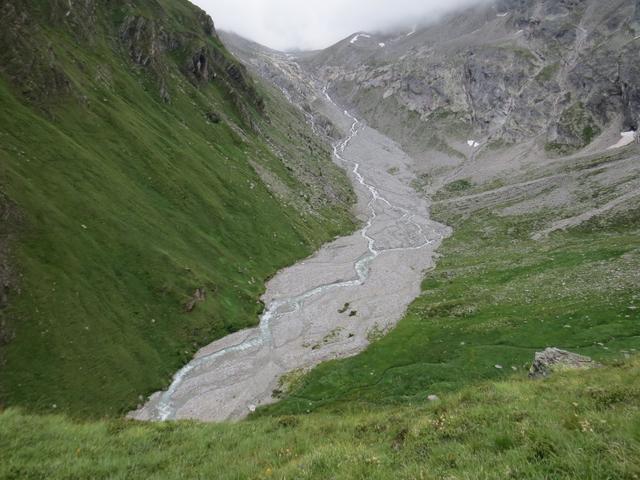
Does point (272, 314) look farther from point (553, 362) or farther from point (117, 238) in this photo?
point (553, 362)

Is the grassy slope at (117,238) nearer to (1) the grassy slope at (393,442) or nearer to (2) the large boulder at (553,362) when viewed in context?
(1) the grassy slope at (393,442)

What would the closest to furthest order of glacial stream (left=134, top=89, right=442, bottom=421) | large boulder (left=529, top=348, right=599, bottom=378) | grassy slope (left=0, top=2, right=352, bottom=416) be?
large boulder (left=529, top=348, right=599, bottom=378)
grassy slope (left=0, top=2, right=352, bottom=416)
glacial stream (left=134, top=89, right=442, bottom=421)

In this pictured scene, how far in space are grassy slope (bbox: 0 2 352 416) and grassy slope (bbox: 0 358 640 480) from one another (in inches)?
1134

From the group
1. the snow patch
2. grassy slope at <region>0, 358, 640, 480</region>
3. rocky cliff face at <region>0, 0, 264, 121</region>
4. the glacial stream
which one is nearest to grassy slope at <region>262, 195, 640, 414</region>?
the glacial stream

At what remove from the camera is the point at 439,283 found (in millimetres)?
79625

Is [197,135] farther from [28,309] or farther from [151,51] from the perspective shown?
[28,309]

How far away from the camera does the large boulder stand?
911 inches

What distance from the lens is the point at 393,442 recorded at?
12398 millimetres

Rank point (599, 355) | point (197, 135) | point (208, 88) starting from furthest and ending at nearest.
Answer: point (208, 88), point (197, 135), point (599, 355)

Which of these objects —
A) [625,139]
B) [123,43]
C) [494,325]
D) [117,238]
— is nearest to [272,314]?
[117,238]

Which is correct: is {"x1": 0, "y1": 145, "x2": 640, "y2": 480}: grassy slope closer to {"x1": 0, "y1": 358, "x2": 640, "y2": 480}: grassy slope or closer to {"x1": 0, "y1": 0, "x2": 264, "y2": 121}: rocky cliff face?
{"x1": 0, "y1": 358, "x2": 640, "y2": 480}: grassy slope

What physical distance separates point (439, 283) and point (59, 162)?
68575 millimetres

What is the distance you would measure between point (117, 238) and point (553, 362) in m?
55.3

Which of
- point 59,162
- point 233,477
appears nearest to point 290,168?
point 59,162
